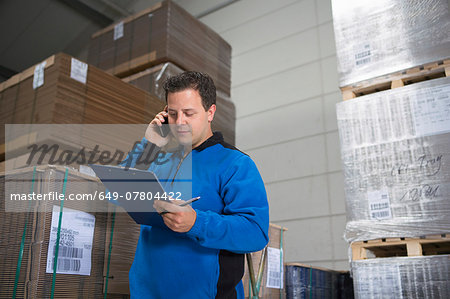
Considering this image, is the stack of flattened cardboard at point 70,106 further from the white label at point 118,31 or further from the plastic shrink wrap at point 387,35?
the plastic shrink wrap at point 387,35

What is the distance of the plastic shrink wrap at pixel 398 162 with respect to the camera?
8.91 ft

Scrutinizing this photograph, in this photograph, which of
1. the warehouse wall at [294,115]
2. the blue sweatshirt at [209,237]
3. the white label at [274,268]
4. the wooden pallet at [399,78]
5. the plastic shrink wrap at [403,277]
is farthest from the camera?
the warehouse wall at [294,115]

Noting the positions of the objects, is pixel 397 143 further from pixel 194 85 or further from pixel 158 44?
pixel 158 44

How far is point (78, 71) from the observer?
11.2 feet

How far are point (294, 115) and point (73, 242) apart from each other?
12.3 feet

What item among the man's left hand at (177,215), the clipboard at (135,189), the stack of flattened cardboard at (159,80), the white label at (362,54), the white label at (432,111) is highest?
the stack of flattened cardboard at (159,80)

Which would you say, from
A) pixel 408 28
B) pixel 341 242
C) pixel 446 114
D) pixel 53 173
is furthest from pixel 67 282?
pixel 341 242

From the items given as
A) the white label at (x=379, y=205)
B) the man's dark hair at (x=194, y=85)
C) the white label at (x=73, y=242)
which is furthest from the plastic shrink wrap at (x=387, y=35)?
the white label at (x=73, y=242)

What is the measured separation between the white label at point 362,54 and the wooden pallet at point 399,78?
5.9 inches

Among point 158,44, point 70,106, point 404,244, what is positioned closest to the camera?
point 404,244

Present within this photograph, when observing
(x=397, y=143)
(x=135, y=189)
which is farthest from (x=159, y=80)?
(x=135, y=189)

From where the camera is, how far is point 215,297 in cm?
156

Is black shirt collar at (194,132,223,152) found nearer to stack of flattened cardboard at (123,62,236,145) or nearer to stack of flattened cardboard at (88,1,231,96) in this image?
stack of flattened cardboard at (123,62,236,145)

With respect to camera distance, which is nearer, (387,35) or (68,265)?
(68,265)
